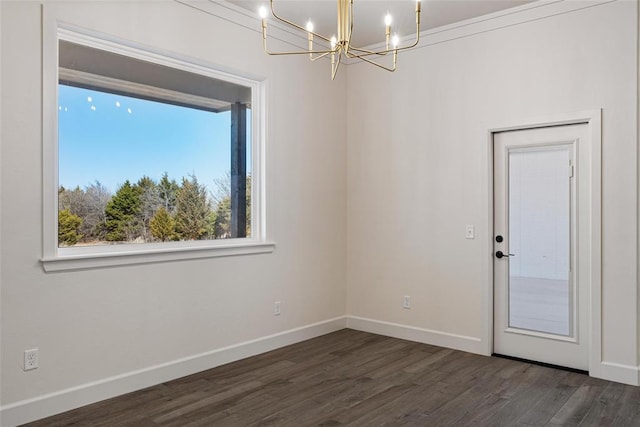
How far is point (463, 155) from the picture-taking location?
178 inches

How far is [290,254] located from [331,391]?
155 centimetres

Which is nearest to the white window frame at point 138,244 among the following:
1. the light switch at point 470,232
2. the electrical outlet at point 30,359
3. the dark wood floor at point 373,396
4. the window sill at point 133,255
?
the window sill at point 133,255

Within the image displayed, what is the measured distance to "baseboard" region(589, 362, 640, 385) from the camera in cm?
358

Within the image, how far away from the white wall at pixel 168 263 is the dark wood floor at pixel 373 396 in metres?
0.31

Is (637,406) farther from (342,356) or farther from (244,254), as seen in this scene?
(244,254)

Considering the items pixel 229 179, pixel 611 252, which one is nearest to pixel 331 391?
pixel 229 179

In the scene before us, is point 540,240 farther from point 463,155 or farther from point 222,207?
point 222,207

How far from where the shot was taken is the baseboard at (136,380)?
2.93 m

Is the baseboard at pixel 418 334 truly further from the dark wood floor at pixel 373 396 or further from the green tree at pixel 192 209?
the green tree at pixel 192 209

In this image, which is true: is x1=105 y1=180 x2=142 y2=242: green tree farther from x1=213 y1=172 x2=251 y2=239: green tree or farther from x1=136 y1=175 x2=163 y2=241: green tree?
x1=213 y1=172 x2=251 y2=239: green tree

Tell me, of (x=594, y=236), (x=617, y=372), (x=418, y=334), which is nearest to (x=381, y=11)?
(x=594, y=236)

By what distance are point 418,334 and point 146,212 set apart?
2.85m

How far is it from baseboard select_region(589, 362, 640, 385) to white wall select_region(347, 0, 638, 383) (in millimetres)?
14

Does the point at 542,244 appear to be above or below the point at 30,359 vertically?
above
